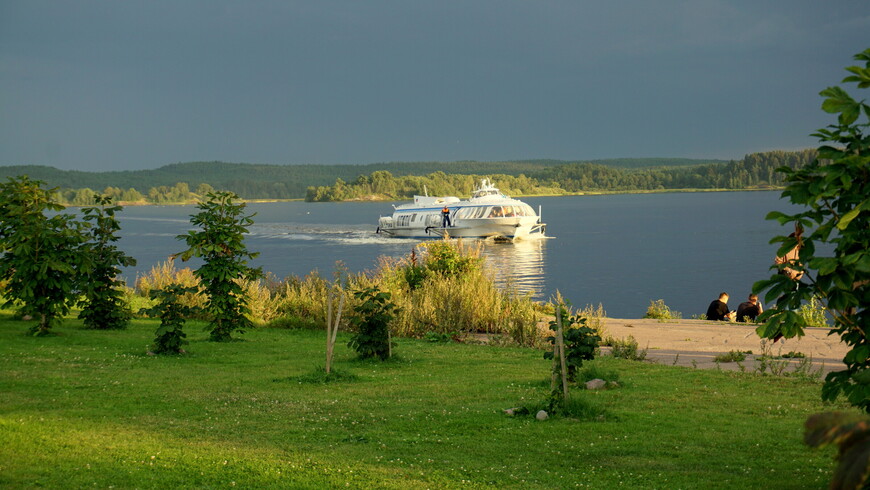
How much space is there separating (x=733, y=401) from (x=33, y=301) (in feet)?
35.2

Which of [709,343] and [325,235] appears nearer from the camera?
[709,343]

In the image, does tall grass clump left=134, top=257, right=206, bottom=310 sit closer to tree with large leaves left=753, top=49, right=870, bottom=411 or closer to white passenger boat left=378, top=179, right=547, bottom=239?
tree with large leaves left=753, top=49, right=870, bottom=411

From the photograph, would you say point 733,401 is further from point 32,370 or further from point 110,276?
point 110,276

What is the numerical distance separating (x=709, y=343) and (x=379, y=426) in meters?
8.69

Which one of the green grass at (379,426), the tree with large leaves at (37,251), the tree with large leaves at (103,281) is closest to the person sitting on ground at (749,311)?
the green grass at (379,426)

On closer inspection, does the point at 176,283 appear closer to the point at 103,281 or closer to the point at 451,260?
the point at 103,281

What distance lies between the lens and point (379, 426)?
7.92m

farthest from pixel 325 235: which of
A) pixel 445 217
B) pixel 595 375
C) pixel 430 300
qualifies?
pixel 595 375

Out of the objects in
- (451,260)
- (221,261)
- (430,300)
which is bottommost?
(430,300)

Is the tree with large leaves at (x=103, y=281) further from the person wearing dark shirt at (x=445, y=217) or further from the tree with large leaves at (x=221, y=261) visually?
the person wearing dark shirt at (x=445, y=217)

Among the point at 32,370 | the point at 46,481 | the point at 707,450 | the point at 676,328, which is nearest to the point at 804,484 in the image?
the point at 707,450

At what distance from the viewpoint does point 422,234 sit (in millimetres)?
78625

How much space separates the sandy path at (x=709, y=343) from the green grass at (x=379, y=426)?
145 cm

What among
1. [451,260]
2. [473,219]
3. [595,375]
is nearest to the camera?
[595,375]
